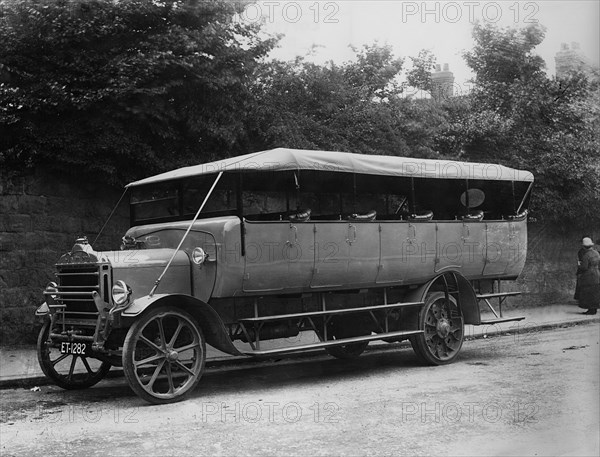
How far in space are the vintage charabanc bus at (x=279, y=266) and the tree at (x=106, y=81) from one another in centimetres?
226

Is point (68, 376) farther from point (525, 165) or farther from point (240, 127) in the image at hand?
point (525, 165)

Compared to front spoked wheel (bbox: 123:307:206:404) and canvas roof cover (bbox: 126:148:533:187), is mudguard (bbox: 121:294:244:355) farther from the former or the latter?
canvas roof cover (bbox: 126:148:533:187)

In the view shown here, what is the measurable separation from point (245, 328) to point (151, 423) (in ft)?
6.45

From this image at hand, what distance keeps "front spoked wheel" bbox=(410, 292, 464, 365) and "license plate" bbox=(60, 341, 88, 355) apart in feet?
13.4

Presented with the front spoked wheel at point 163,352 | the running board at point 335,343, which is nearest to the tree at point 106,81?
the front spoked wheel at point 163,352

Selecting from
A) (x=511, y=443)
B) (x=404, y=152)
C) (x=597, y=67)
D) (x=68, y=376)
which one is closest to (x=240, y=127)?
(x=404, y=152)

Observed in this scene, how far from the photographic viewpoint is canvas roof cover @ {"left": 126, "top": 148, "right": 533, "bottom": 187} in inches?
300

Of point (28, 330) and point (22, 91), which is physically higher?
point (22, 91)

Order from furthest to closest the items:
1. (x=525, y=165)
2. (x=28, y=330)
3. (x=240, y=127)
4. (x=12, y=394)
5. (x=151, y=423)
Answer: (x=525, y=165) < (x=240, y=127) < (x=28, y=330) < (x=12, y=394) < (x=151, y=423)

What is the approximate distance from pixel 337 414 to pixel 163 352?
190cm

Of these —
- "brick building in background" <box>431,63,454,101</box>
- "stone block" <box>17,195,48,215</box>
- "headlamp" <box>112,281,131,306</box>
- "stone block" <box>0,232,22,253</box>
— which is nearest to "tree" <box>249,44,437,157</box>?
"brick building in background" <box>431,63,454,101</box>

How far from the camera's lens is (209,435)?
18.4 feet

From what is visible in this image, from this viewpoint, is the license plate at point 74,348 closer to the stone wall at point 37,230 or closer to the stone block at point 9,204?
the stone wall at point 37,230

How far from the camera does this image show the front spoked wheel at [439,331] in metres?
9.04
